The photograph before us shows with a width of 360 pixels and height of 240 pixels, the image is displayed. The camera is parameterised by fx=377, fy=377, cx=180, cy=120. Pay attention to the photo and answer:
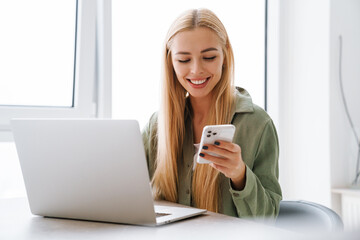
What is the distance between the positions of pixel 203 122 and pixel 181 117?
0.29 feet

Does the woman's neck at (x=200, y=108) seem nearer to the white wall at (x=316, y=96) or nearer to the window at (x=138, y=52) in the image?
the window at (x=138, y=52)

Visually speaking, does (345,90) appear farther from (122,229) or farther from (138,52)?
(122,229)

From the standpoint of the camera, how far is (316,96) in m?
2.40

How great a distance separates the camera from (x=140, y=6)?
6.72 feet

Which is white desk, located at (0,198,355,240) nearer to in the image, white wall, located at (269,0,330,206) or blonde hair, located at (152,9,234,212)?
blonde hair, located at (152,9,234,212)

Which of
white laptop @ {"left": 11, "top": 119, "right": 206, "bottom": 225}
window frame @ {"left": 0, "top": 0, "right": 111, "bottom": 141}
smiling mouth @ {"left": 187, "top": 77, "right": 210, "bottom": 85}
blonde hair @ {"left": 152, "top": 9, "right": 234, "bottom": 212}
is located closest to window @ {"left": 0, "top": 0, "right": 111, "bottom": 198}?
window frame @ {"left": 0, "top": 0, "right": 111, "bottom": 141}

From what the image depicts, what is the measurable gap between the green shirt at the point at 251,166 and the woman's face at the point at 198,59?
0.48 ft

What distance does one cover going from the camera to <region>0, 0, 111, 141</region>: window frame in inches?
72.6

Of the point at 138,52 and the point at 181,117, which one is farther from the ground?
the point at 138,52

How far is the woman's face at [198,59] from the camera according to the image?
49.6 inches

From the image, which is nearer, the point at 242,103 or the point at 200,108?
the point at 242,103

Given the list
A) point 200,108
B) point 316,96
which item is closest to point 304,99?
point 316,96

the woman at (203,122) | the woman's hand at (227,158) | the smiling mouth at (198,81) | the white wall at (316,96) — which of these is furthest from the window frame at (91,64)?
the white wall at (316,96)

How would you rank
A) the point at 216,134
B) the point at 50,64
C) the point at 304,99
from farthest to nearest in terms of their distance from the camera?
the point at 304,99 → the point at 50,64 → the point at 216,134
